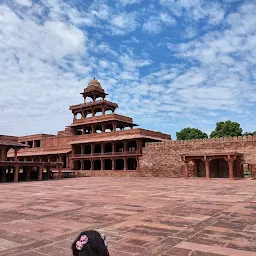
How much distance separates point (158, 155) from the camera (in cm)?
3184

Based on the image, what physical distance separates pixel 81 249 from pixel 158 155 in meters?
30.4

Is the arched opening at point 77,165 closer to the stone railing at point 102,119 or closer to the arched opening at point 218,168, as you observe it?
the stone railing at point 102,119

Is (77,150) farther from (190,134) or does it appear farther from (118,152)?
(190,134)

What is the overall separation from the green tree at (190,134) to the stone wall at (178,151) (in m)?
27.1

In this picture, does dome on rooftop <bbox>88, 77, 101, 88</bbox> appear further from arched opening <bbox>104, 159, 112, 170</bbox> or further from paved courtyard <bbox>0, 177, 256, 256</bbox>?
paved courtyard <bbox>0, 177, 256, 256</bbox>

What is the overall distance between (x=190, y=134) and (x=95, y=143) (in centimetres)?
2799

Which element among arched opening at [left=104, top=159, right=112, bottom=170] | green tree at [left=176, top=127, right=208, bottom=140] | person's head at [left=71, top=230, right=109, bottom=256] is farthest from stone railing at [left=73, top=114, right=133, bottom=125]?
person's head at [left=71, top=230, right=109, bottom=256]

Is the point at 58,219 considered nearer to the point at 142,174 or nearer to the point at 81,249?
the point at 81,249

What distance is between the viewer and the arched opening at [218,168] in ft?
92.2

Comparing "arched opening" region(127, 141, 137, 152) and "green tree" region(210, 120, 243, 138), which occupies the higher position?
"green tree" region(210, 120, 243, 138)

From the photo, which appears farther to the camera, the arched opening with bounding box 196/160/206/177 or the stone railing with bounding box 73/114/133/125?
the stone railing with bounding box 73/114/133/125

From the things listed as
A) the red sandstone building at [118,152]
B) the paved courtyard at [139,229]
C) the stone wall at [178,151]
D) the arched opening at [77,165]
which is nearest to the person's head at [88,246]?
the paved courtyard at [139,229]

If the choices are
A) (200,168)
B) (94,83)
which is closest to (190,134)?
(94,83)

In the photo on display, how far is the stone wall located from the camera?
86.8 feet
